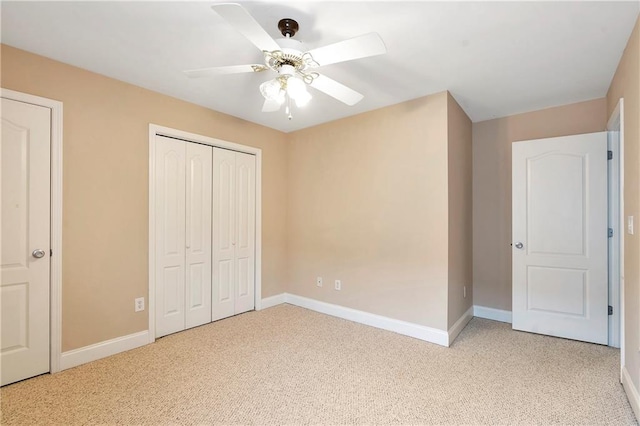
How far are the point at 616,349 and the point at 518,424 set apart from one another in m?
1.86

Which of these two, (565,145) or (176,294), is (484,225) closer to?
(565,145)

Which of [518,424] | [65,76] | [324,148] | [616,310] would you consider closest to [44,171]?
[65,76]

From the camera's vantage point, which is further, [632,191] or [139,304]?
[139,304]

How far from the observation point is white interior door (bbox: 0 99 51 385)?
7.29 feet

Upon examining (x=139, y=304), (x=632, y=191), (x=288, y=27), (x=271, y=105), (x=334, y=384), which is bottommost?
(x=334, y=384)

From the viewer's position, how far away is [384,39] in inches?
82.8

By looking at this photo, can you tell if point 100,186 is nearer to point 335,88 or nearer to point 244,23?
point 244,23

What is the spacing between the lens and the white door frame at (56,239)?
2396 millimetres

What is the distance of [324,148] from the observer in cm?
398

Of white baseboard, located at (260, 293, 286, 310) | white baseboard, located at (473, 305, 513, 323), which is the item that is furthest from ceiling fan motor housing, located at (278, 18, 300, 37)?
white baseboard, located at (473, 305, 513, 323)

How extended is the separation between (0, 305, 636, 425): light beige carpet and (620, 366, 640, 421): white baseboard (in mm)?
44

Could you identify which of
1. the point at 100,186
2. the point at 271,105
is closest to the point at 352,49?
the point at 271,105

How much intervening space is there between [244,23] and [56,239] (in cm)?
226

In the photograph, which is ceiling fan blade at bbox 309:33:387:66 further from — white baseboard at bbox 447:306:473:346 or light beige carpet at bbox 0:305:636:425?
white baseboard at bbox 447:306:473:346
